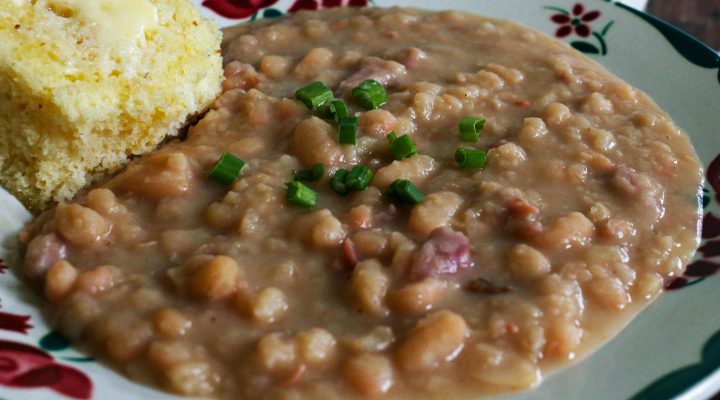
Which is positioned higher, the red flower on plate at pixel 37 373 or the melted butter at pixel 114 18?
the melted butter at pixel 114 18

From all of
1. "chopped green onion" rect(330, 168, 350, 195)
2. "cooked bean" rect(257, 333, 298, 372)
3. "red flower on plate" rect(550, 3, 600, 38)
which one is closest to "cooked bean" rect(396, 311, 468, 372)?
"cooked bean" rect(257, 333, 298, 372)

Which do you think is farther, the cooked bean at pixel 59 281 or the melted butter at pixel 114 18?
the melted butter at pixel 114 18

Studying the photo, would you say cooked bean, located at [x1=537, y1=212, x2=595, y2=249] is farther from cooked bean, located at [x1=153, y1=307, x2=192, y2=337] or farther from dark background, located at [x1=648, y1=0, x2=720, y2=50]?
dark background, located at [x1=648, y1=0, x2=720, y2=50]

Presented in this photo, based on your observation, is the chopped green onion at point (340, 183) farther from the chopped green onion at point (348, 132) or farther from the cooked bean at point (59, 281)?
the cooked bean at point (59, 281)

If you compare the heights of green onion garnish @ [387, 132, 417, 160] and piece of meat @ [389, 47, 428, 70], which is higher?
piece of meat @ [389, 47, 428, 70]

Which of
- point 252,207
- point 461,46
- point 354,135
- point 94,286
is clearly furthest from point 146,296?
point 461,46

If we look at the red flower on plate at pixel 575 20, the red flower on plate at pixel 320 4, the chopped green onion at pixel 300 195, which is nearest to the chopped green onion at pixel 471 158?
the chopped green onion at pixel 300 195

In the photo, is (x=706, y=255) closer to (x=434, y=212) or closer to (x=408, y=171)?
(x=434, y=212)
